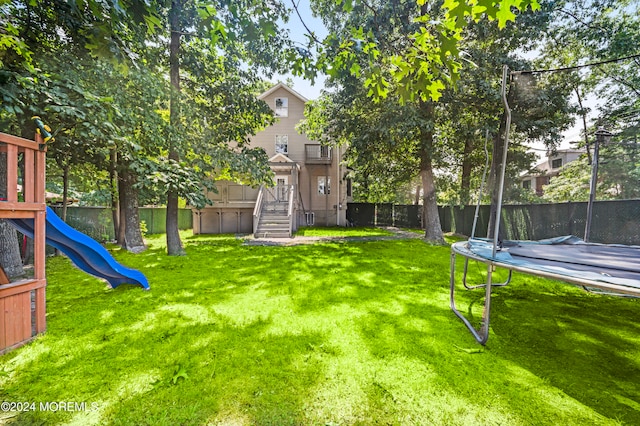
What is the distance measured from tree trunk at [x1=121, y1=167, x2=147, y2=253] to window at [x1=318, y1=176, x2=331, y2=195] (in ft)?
39.8

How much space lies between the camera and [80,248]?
403 cm

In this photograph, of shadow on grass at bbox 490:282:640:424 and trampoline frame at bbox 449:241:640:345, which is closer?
trampoline frame at bbox 449:241:640:345

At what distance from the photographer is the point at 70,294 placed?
4.88 m

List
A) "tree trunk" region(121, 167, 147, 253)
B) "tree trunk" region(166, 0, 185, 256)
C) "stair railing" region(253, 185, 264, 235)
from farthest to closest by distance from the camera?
"stair railing" region(253, 185, 264, 235)
"tree trunk" region(121, 167, 147, 253)
"tree trunk" region(166, 0, 185, 256)

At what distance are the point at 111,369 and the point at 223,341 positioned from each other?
1.02 meters

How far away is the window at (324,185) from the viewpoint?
64.1ft

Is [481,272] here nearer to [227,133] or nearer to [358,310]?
[358,310]

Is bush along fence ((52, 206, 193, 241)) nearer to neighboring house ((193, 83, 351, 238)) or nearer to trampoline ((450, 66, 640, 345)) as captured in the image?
neighboring house ((193, 83, 351, 238))

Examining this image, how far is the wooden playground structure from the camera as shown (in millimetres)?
2867

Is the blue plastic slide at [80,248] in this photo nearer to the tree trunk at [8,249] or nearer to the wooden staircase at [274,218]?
the tree trunk at [8,249]

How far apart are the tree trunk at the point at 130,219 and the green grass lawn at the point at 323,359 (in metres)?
4.76

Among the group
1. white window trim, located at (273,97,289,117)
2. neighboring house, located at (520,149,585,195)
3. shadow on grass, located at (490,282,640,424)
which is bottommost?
shadow on grass, located at (490,282,640,424)

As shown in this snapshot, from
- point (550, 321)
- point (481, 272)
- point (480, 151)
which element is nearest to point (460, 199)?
point (480, 151)

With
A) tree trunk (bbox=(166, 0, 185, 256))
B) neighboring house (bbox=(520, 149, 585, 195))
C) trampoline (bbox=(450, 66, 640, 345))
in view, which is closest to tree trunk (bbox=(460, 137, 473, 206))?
neighboring house (bbox=(520, 149, 585, 195))
